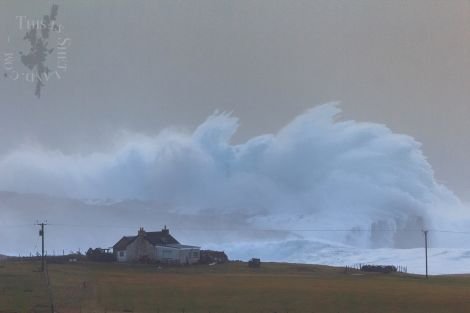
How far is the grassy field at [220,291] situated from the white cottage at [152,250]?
8045 mm

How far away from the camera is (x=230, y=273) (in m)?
50.9

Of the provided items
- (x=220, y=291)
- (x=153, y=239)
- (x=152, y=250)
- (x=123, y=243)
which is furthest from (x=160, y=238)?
(x=220, y=291)

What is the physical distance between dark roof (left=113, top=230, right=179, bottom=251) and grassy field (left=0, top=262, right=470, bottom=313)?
10.2m

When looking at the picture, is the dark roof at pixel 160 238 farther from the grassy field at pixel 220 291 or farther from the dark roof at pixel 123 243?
the grassy field at pixel 220 291

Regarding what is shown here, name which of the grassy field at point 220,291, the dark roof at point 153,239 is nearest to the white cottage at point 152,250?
the dark roof at point 153,239

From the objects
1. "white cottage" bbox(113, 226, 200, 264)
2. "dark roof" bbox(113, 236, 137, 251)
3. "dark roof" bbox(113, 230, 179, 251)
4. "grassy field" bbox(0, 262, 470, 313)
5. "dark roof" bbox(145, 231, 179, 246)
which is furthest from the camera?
"dark roof" bbox(145, 231, 179, 246)

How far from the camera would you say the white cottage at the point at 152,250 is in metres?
60.2

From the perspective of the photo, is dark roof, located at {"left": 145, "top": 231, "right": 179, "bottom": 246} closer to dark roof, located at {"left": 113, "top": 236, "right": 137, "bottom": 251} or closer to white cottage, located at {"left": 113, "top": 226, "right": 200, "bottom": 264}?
white cottage, located at {"left": 113, "top": 226, "right": 200, "bottom": 264}

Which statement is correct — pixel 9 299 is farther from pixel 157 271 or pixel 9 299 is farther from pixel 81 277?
pixel 157 271

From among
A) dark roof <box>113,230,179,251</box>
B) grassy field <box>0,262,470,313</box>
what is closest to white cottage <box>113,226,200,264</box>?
dark roof <box>113,230,179,251</box>

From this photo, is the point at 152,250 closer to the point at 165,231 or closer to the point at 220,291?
the point at 165,231

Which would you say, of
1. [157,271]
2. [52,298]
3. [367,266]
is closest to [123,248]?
[157,271]

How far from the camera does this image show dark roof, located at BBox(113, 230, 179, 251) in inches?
2457

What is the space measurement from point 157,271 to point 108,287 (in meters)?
12.5
